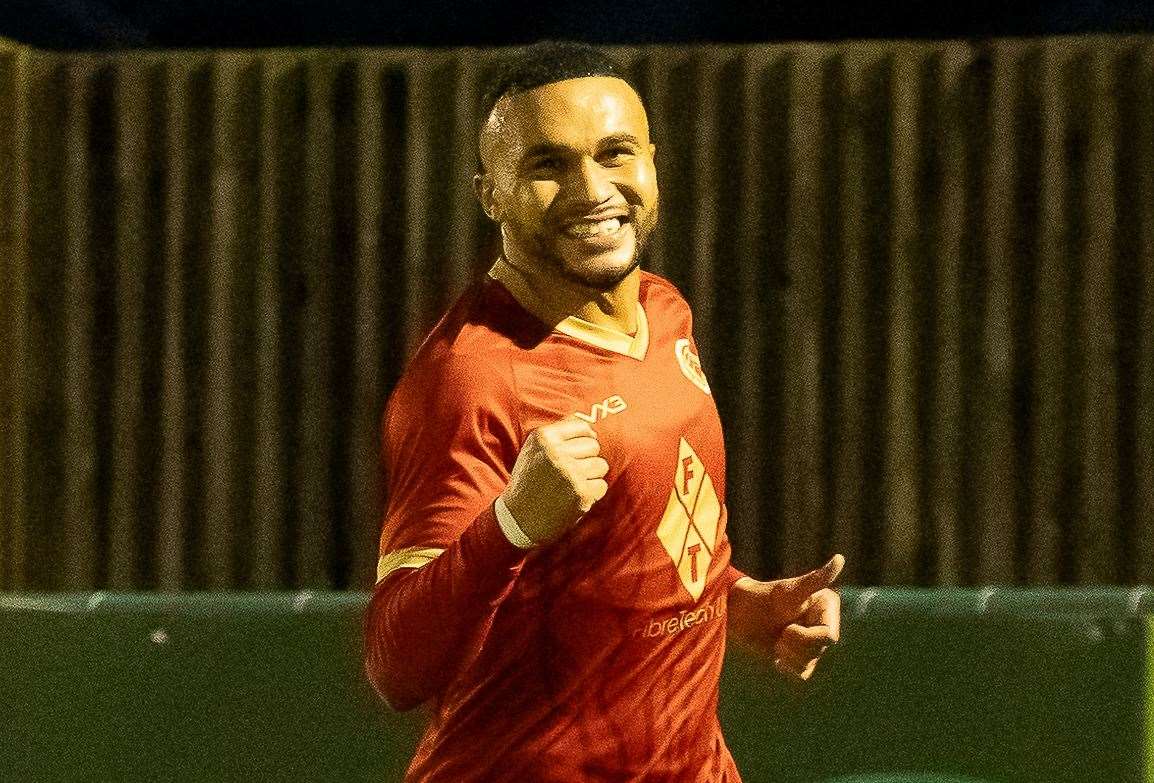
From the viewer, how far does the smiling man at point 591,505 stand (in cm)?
228

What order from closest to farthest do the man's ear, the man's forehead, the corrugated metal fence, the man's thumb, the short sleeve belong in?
the short sleeve < the man's forehead < the man's ear < the man's thumb < the corrugated metal fence

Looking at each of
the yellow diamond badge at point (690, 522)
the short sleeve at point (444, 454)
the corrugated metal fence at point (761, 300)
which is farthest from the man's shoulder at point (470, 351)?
the corrugated metal fence at point (761, 300)

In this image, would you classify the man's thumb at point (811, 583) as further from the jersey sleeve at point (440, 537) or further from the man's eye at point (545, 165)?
the man's eye at point (545, 165)

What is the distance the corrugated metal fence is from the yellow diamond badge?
157cm

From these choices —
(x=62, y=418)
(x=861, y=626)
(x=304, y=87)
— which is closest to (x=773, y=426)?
(x=861, y=626)

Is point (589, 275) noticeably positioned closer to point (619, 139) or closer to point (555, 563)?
point (619, 139)

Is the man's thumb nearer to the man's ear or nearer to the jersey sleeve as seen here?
the jersey sleeve

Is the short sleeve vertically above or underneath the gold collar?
underneath

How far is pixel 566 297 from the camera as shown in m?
2.48

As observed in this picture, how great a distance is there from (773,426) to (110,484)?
177cm

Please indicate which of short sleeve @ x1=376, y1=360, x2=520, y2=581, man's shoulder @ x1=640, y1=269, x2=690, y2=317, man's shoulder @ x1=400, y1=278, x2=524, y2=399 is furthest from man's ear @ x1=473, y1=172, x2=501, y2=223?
man's shoulder @ x1=640, y1=269, x2=690, y2=317

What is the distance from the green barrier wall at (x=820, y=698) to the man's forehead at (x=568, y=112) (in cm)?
150

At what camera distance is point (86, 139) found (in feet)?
→ 14.1

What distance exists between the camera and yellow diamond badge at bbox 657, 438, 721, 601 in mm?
2486
